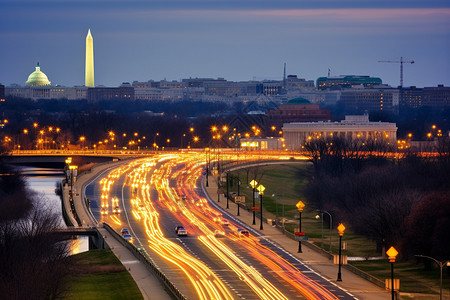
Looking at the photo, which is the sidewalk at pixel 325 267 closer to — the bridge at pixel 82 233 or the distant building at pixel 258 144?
the bridge at pixel 82 233

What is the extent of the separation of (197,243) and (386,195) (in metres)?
20.4

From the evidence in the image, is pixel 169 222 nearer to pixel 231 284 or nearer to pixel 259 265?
pixel 259 265

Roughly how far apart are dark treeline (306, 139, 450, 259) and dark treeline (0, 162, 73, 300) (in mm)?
21089

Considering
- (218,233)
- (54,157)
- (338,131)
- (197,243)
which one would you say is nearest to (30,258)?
(197,243)

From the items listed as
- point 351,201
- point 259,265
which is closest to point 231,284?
point 259,265

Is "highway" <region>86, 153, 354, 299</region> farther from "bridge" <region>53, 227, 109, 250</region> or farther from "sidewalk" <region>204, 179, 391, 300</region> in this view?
"bridge" <region>53, 227, 109, 250</region>

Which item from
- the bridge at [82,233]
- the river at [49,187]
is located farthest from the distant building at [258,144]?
the bridge at [82,233]

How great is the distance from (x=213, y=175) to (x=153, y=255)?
62.2m

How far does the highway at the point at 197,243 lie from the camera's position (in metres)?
58.6

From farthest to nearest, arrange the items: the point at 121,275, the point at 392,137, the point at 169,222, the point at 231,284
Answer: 1. the point at 392,137
2. the point at 169,222
3. the point at 121,275
4. the point at 231,284

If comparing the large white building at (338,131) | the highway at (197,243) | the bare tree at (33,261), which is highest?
the large white building at (338,131)

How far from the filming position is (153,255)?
2790 inches

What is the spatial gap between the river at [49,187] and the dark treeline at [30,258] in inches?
114

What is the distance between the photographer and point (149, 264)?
65.8 m
